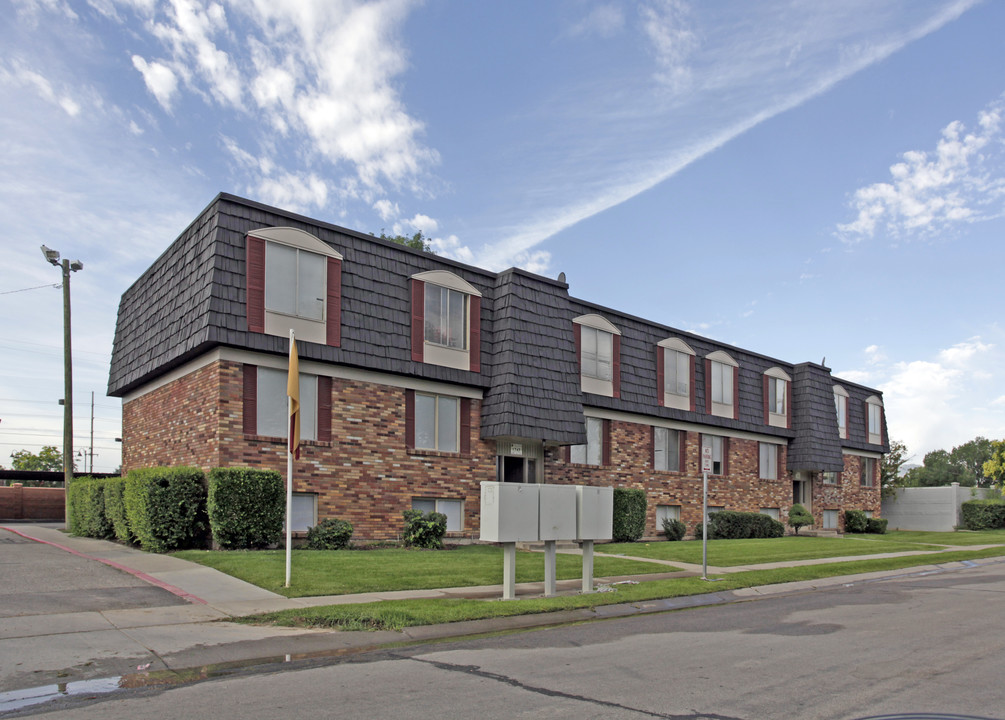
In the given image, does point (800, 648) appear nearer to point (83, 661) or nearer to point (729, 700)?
point (729, 700)

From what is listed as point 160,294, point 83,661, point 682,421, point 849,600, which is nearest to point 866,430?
point 682,421

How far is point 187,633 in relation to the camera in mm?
9109

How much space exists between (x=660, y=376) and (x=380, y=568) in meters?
16.2

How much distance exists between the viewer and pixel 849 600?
1372 cm

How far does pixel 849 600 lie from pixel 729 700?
8.19 metres

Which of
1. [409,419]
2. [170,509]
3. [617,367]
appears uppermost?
[617,367]

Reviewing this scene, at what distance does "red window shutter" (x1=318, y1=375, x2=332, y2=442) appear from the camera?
18844mm

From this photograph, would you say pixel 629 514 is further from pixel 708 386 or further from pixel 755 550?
pixel 708 386

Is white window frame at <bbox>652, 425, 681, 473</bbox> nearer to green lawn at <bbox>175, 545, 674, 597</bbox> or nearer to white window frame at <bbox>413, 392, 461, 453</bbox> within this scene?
white window frame at <bbox>413, 392, 461, 453</bbox>

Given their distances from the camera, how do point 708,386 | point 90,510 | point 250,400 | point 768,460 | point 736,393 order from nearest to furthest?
point 250,400 → point 90,510 → point 708,386 → point 736,393 → point 768,460

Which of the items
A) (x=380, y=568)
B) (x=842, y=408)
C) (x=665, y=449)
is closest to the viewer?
(x=380, y=568)

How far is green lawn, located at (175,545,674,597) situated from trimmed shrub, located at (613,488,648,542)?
5886 millimetres

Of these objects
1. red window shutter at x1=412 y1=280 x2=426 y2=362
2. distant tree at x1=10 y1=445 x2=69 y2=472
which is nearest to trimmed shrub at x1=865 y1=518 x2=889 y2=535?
red window shutter at x1=412 y1=280 x2=426 y2=362

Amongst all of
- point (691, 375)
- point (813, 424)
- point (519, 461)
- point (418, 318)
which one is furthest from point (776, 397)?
point (418, 318)
